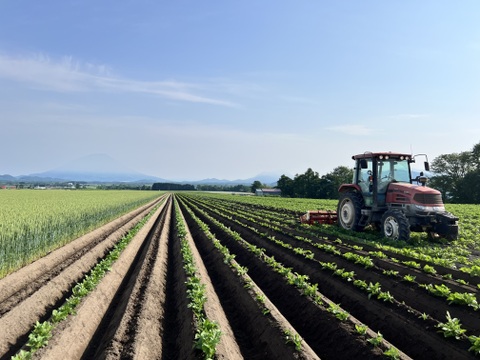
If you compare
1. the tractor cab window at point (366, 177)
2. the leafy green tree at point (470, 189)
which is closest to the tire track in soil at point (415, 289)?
the tractor cab window at point (366, 177)

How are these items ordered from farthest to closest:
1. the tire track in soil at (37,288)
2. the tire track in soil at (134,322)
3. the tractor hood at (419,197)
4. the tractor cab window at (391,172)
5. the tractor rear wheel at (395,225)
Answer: the tractor cab window at (391,172), the tractor hood at (419,197), the tractor rear wheel at (395,225), the tire track in soil at (37,288), the tire track in soil at (134,322)

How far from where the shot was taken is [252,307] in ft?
22.2

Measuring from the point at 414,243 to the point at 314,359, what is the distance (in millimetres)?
8926

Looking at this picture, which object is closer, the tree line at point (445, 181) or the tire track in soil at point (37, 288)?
the tire track in soil at point (37, 288)

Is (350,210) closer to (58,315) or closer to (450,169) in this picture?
(58,315)

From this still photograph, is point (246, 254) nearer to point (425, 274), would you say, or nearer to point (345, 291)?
point (345, 291)

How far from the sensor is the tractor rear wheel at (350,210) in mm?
14211

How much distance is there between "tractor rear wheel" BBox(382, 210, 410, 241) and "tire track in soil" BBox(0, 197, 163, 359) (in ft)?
32.5

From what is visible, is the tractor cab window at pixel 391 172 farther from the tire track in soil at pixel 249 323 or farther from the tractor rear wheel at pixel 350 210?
the tire track in soil at pixel 249 323

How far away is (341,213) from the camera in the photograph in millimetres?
15594

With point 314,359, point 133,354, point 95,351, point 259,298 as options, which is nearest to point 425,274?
point 259,298

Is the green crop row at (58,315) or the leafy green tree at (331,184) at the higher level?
the leafy green tree at (331,184)

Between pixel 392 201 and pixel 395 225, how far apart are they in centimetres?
105

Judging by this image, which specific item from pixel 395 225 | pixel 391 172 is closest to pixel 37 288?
pixel 395 225
